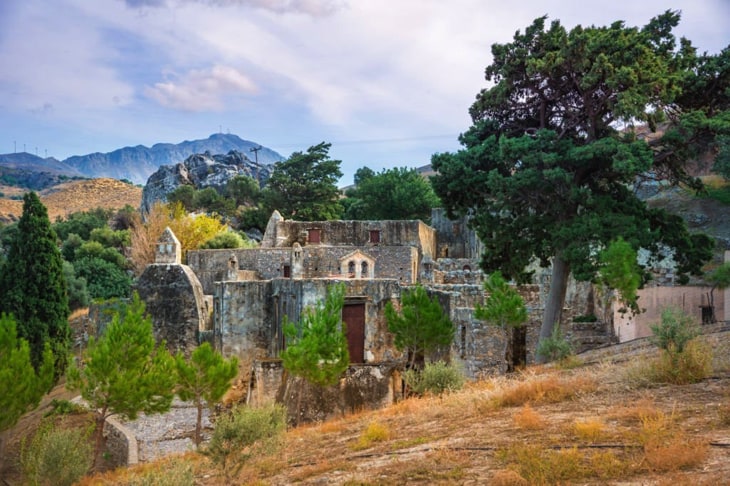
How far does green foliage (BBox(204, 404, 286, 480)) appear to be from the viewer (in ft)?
30.2

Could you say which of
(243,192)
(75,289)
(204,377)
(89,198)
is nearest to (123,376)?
(204,377)

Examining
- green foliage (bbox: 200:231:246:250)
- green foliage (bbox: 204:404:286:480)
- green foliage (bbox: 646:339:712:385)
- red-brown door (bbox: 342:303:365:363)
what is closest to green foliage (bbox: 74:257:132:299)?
green foliage (bbox: 200:231:246:250)

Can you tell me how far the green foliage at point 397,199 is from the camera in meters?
48.2

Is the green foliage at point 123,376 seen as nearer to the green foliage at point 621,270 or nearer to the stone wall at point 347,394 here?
the stone wall at point 347,394

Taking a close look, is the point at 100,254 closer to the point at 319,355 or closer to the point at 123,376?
the point at 123,376

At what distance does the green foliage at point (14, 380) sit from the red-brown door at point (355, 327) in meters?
10.4

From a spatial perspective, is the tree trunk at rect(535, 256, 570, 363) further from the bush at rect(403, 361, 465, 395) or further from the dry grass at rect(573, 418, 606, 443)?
the dry grass at rect(573, 418, 606, 443)

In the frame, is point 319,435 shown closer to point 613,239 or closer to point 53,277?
point 613,239

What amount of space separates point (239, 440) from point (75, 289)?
112 feet

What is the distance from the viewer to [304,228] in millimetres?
39281

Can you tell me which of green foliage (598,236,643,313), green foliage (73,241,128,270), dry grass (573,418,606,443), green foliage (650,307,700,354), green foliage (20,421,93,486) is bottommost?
green foliage (20,421,93,486)

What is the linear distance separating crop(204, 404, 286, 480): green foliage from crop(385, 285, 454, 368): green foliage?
8.61 metres

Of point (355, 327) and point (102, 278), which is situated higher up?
point (102, 278)

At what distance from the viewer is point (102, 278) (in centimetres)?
4244
